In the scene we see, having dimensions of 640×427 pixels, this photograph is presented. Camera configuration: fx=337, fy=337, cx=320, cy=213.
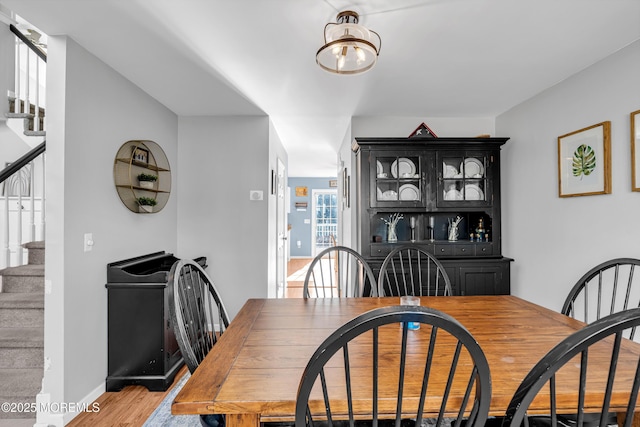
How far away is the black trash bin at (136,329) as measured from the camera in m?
2.44

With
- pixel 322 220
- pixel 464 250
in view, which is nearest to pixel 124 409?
pixel 464 250

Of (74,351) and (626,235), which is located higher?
(626,235)

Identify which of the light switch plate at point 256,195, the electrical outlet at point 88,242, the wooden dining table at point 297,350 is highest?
the light switch plate at point 256,195

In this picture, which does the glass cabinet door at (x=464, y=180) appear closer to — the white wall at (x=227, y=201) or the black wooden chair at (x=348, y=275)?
the black wooden chair at (x=348, y=275)

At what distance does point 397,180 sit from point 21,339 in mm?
3232

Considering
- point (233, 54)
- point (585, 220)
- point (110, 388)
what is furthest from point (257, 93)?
point (585, 220)

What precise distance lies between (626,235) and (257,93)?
9.67 feet

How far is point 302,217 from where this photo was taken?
32.8 ft

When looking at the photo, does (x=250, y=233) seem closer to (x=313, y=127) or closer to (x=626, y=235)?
(x=313, y=127)

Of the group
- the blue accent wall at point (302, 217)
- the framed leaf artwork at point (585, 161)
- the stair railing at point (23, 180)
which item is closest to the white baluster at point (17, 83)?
the stair railing at point (23, 180)

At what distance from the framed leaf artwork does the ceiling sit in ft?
1.66

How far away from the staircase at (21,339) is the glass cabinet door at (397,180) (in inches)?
113

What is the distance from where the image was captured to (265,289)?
11.9 ft

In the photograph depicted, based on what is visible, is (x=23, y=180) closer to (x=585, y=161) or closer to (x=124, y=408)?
(x=124, y=408)
